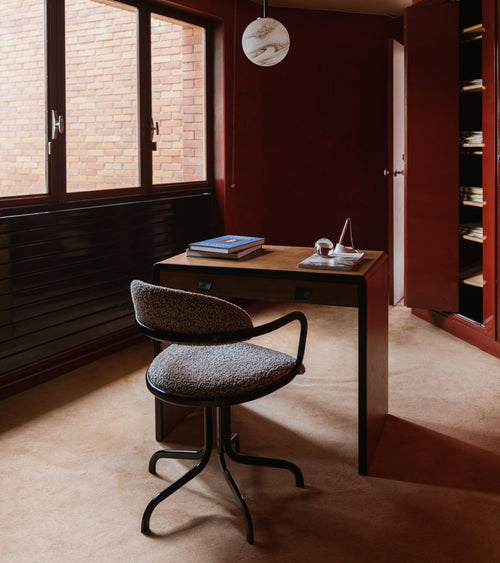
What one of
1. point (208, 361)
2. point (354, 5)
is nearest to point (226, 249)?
point (208, 361)

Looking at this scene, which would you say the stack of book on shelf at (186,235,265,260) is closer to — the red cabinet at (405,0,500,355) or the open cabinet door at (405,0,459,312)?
the red cabinet at (405,0,500,355)

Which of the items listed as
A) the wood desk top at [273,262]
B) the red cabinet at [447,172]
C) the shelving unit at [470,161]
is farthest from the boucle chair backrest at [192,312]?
the shelving unit at [470,161]

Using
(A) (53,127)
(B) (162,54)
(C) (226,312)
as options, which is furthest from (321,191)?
(C) (226,312)

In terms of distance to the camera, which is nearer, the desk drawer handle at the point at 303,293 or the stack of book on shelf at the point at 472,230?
the desk drawer handle at the point at 303,293

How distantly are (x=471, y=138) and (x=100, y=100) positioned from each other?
109 inches

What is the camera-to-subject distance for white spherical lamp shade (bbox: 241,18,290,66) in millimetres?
3145

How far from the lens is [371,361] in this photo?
2.72 m

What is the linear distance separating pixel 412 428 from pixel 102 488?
4.70 ft

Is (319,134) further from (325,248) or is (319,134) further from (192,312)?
(192,312)

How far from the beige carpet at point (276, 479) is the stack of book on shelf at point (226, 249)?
2.71 ft

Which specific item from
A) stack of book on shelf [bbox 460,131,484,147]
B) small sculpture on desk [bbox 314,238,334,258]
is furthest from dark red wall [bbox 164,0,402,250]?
small sculpture on desk [bbox 314,238,334,258]

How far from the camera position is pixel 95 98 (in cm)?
509

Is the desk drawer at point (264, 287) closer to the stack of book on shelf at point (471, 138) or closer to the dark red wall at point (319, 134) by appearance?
the stack of book on shelf at point (471, 138)

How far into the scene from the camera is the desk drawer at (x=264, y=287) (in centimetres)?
257
